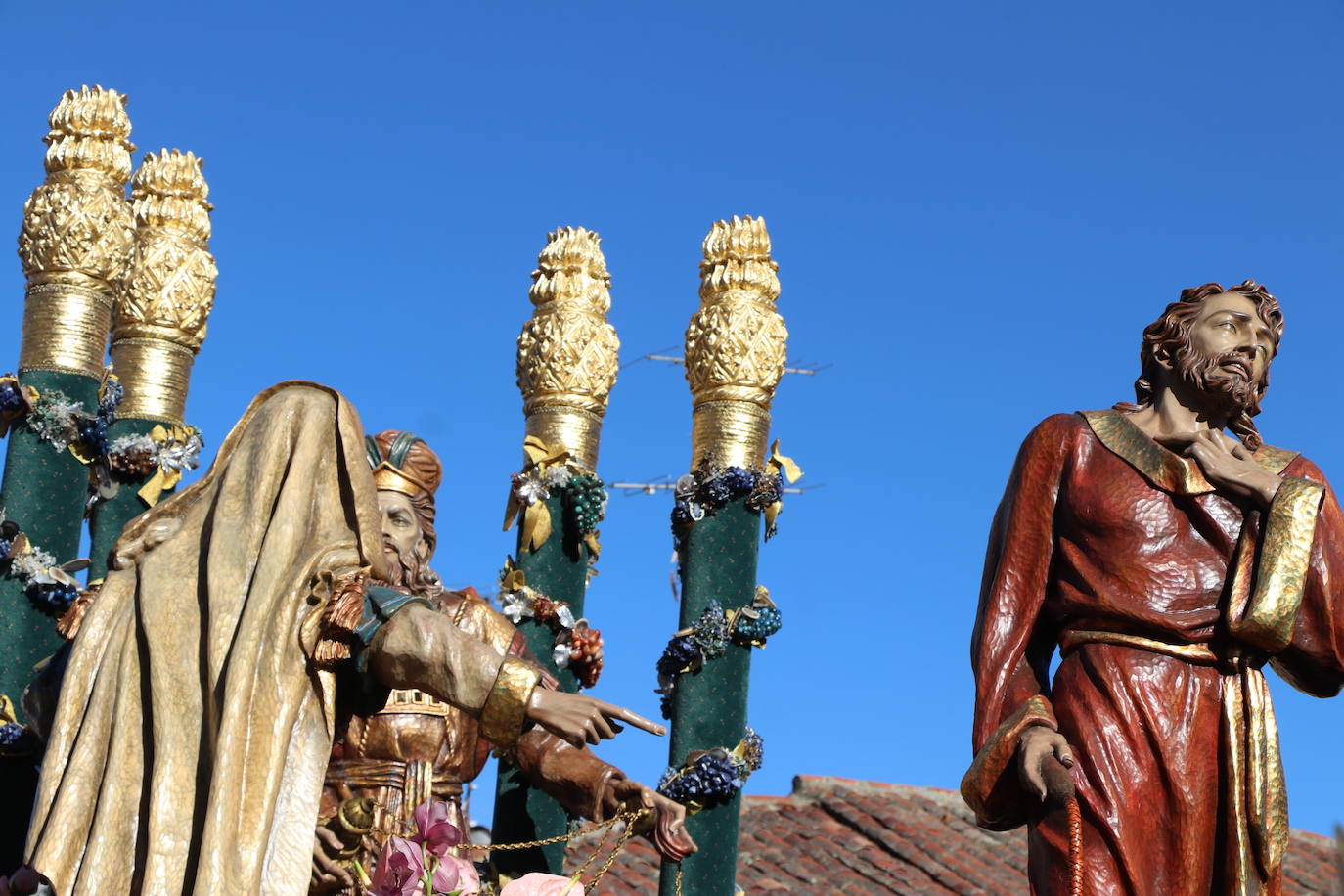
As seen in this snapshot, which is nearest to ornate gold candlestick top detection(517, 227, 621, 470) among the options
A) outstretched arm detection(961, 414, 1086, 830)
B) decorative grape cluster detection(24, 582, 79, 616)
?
decorative grape cluster detection(24, 582, 79, 616)

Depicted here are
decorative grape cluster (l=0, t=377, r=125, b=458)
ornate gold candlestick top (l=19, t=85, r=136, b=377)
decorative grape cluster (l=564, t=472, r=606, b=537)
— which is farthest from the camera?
decorative grape cluster (l=564, t=472, r=606, b=537)

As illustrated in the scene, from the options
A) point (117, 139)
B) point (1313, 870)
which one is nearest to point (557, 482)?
point (117, 139)

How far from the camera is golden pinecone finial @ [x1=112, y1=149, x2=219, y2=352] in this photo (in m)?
8.54

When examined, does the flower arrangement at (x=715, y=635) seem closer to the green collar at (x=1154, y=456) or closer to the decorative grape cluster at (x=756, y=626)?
the decorative grape cluster at (x=756, y=626)

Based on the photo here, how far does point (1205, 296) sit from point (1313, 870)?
9.95 m

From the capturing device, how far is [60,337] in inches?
306

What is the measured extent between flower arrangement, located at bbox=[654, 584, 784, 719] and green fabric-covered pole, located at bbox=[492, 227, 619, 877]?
1.57ft

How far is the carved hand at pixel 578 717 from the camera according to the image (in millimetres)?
4207

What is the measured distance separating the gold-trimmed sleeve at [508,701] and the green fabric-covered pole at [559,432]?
12.5ft

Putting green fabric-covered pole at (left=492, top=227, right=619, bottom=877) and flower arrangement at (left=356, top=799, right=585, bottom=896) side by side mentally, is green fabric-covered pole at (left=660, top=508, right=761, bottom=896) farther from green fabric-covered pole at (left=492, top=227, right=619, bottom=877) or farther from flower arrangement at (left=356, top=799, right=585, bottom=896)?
flower arrangement at (left=356, top=799, right=585, bottom=896)

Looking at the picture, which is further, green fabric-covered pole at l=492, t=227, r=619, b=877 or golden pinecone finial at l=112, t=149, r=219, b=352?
golden pinecone finial at l=112, t=149, r=219, b=352

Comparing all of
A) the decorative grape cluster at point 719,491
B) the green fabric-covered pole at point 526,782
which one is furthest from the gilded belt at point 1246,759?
the decorative grape cluster at point 719,491

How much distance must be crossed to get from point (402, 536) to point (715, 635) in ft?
9.28

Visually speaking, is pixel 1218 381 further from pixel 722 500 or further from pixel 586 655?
pixel 722 500
